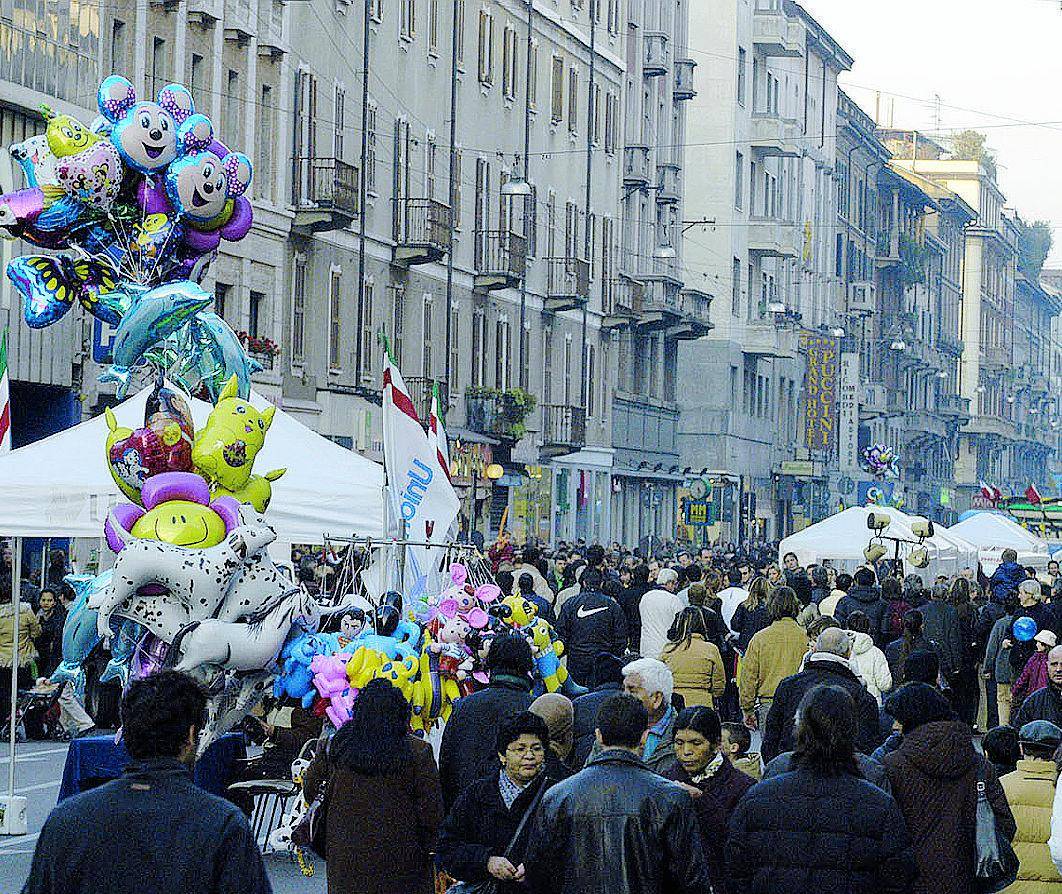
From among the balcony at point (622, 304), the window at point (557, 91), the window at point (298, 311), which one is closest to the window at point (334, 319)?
the window at point (298, 311)

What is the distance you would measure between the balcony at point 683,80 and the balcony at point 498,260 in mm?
15382

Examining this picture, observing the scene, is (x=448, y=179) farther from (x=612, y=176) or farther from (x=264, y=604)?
(x=264, y=604)

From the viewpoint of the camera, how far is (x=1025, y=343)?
484 feet

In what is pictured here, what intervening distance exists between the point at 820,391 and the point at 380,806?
67.3m

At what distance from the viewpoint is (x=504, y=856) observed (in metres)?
8.02

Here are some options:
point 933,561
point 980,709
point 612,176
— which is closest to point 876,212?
point 612,176

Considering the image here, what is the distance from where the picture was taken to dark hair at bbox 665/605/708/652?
1473cm

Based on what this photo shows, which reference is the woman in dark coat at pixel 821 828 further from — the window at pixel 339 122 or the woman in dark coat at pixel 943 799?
the window at pixel 339 122

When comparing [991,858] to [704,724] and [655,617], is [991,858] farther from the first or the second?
[655,617]

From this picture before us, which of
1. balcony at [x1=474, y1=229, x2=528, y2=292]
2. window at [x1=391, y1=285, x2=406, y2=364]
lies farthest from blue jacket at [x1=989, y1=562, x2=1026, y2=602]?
balcony at [x1=474, y1=229, x2=528, y2=292]

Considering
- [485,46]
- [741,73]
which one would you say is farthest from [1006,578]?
[741,73]

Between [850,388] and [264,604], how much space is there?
2776 inches

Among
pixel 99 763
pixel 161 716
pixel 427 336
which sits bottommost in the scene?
pixel 99 763

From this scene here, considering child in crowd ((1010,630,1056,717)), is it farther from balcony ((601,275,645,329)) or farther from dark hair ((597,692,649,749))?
balcony ((601,275,645,329))
